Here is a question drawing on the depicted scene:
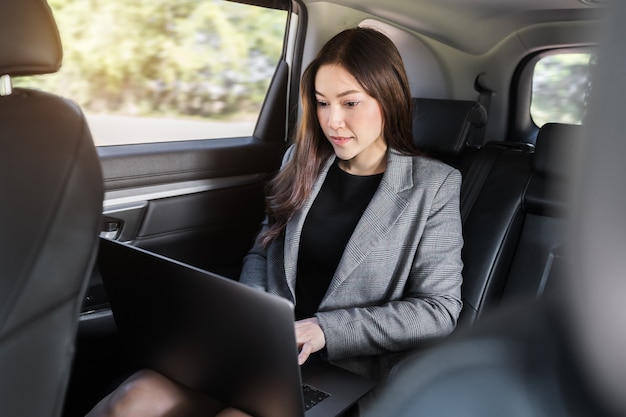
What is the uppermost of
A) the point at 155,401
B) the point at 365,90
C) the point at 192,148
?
the point at 365,90

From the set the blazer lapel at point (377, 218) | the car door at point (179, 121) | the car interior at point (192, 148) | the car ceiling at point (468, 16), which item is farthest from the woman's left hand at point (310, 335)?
the car ceiling at point (468, 16)

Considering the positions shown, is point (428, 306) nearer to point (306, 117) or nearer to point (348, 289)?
point (348, 289)

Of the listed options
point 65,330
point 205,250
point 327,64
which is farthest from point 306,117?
point 65,330

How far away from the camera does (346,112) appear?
5.10 feet

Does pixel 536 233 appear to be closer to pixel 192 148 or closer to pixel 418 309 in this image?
pixel 418 309

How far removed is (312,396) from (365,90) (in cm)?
70

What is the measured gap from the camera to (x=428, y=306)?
55.9 inches

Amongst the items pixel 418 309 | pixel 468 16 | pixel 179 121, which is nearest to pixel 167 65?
pixel 179 121

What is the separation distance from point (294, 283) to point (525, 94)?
126cm

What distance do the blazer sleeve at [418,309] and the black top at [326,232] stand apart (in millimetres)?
140

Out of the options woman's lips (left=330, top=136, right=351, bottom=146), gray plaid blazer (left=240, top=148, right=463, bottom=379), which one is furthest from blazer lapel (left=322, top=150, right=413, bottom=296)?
woman's lips (left=330, top=136, right=351, bottom=146)

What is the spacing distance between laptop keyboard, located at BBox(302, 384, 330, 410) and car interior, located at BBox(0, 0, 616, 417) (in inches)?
14.8

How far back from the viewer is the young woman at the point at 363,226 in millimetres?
1413

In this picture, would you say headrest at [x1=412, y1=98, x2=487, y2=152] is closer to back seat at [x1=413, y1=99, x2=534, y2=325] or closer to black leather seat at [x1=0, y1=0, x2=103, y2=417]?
back seat at [x1=413, y1=99, x2=534, y2=325]
